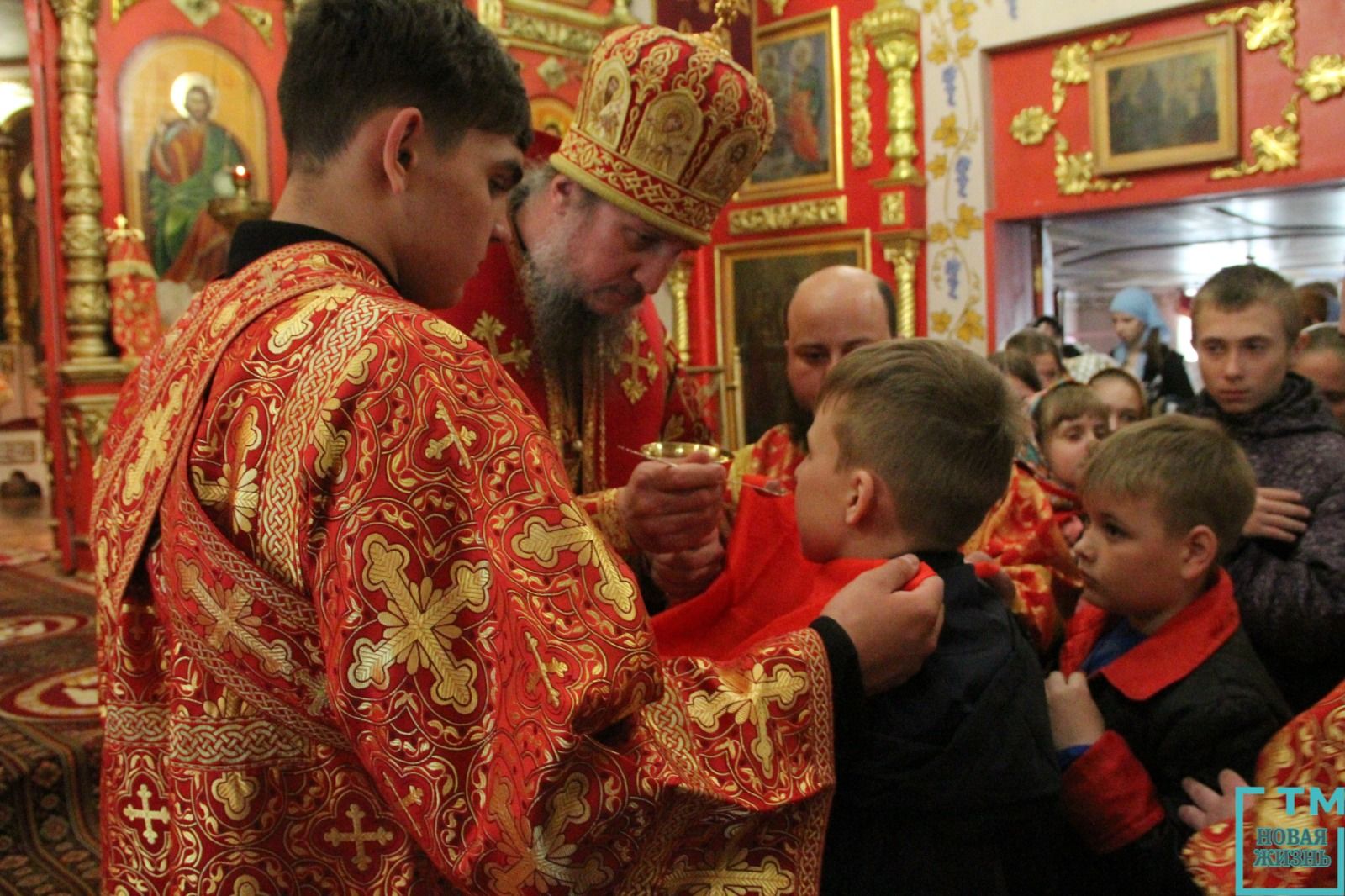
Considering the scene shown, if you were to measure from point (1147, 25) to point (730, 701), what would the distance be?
26.1 ft

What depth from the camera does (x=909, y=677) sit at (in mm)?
1411

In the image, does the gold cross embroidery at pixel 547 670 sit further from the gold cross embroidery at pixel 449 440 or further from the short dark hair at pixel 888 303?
the short dark hair at pixel 888 303

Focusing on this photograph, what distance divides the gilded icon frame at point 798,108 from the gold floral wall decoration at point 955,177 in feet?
2.76

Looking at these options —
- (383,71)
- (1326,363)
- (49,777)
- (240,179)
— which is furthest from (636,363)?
(240,179)

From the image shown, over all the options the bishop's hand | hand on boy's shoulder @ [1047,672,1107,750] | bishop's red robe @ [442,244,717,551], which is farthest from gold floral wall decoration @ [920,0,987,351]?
the bishop's hand

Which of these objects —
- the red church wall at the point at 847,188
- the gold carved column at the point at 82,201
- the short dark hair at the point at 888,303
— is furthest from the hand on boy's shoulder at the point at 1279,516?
the red church wall at the point at 847,188

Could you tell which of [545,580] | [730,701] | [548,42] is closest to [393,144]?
[545,580]

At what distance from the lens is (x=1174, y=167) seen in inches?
303

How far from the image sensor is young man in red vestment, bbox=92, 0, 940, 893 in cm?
98

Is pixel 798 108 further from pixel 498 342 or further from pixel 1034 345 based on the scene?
pixel 498 342

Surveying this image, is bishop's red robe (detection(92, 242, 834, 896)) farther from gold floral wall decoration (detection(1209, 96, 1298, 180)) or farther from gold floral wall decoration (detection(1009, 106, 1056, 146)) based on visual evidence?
gold floral wall decoration (detection(1009, 106, 1056, 146))

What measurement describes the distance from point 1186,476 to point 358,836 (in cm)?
152

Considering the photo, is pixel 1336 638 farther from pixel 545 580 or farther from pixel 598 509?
pixel 545 580

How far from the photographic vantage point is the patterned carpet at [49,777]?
3.09 m
